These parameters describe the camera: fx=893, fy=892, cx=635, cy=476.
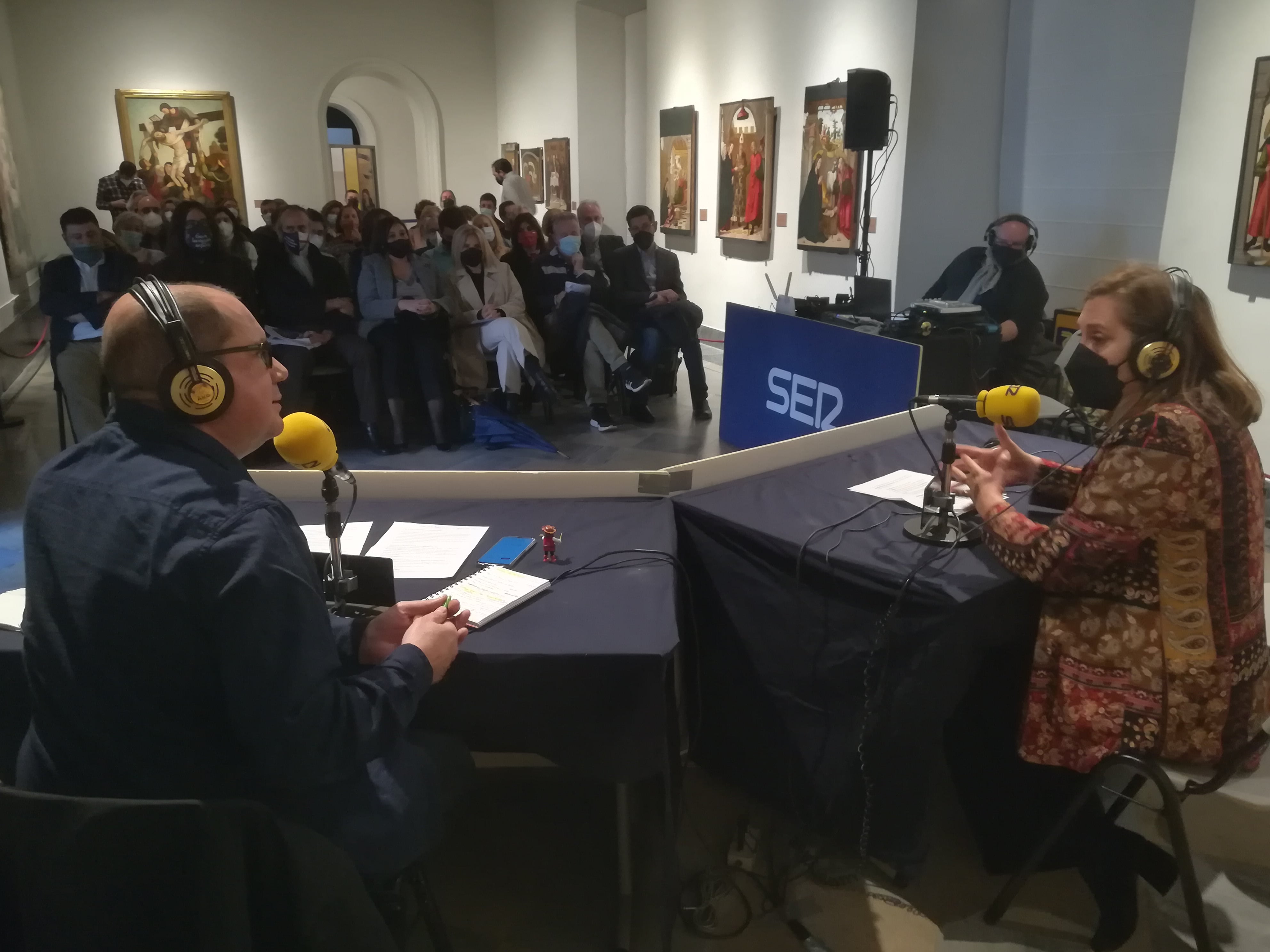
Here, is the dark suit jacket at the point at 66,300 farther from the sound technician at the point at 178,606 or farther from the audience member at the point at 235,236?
the sound technician at the point at 178,606

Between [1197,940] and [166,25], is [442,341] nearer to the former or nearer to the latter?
[1197,940]

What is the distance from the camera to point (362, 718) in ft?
3.72

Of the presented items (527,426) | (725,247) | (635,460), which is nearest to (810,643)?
(635,460)

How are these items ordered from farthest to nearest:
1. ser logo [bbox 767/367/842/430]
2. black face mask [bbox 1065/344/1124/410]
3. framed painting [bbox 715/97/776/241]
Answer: framed painting [bbox 715/97/776/241]
ser logo [bbox 767/367/842/430]
black face mask [bbox 1065/344/1124/410]

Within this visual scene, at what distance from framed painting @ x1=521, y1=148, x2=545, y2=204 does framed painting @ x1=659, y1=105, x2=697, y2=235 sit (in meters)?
2.15

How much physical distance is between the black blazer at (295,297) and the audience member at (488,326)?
2.03 ft

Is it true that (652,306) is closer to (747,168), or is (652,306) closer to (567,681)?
(747,168)

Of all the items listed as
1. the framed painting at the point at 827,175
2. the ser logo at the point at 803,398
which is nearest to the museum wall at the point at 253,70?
the framed painting at the point at 827,175

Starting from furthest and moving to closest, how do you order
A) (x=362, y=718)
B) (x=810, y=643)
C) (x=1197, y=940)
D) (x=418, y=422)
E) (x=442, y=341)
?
(x=418, y=422), (x=442, y=341), (x=810, y=643), (x=1197, y=940), (x=362, y=718)

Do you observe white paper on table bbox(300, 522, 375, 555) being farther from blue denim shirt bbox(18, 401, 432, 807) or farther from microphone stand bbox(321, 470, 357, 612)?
blue denim shirt bbox(18, 401, 432, 807)

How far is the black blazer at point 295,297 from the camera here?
4.78 metres

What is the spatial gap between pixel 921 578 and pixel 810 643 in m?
0.30

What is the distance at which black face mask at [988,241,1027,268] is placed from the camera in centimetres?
463

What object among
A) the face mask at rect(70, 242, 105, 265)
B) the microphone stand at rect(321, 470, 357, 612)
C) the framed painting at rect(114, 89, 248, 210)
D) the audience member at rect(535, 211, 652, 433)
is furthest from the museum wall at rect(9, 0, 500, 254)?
the microphone stand at rect(321, 470, 357, 612)
